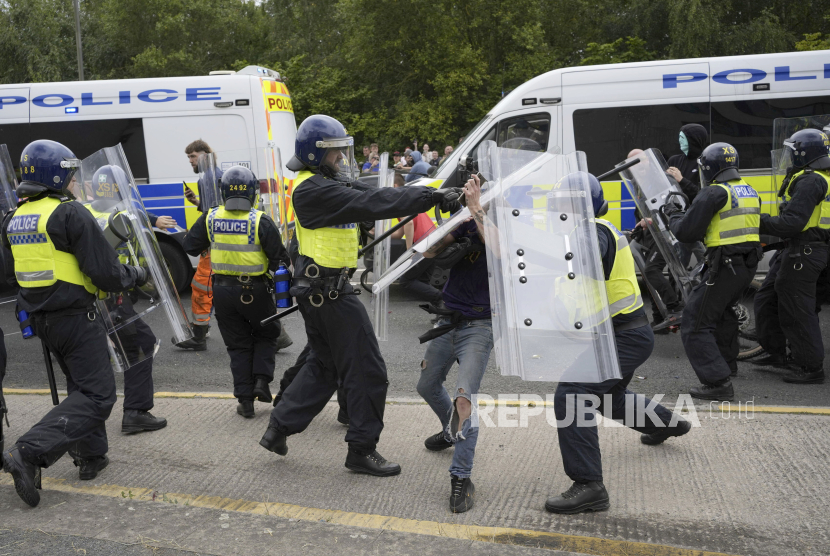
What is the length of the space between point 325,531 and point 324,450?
1.11m

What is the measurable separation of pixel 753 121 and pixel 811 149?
10.3ft

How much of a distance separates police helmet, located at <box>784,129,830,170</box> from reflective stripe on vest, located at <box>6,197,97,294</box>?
5128 millimetres

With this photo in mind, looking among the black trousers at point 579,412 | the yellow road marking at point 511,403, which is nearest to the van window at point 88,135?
the yellow road marking at point 511,403

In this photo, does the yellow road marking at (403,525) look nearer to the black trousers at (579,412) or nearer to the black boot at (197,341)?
the black trousers at (579,412)

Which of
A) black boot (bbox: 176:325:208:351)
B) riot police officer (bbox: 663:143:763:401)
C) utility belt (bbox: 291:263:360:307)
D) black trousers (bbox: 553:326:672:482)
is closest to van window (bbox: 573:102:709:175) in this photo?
riot police officer (bbox: 663:143:763:401)

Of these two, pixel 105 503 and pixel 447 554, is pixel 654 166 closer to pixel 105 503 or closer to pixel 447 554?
pixel 447 554

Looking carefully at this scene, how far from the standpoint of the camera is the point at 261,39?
3419cm

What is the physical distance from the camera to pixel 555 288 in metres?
3.50

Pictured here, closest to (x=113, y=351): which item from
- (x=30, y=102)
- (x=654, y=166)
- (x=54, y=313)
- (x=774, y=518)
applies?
(x=54, y=313)

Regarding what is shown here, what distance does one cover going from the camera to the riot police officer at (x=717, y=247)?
217 inches

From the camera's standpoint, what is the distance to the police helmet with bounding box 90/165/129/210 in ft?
15.6

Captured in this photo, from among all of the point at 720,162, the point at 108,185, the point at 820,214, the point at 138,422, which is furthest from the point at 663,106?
the point at 138,422

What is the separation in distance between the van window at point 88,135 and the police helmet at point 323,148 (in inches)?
253

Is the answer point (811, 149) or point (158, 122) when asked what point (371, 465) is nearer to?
point (811, 149)
